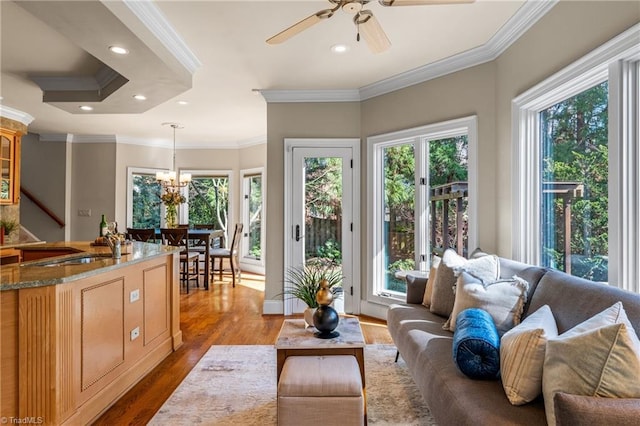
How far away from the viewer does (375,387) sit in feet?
8.57

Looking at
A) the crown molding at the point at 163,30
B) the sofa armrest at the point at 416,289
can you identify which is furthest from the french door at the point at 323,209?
the crown molding at the point at 163,30

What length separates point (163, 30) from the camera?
2.90m

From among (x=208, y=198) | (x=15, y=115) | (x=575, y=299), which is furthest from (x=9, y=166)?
(x=575, y=299)

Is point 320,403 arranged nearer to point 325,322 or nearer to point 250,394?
point 325,322

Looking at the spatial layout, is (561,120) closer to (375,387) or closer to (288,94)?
(375,387)

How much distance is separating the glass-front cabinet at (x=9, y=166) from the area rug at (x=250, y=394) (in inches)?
165

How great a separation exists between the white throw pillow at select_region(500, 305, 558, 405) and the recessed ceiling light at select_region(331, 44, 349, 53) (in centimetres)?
274

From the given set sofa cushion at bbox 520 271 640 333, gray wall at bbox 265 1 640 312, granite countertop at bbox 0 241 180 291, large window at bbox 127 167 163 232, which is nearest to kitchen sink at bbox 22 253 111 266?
granite countertop at bbox 0 241 180 291

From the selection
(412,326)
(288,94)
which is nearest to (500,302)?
(412,326)

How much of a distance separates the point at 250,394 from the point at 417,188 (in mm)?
2586

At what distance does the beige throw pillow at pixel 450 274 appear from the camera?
8.59 ft

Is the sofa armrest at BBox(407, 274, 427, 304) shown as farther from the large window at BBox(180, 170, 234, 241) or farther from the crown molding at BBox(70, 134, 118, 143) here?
the crown molding at BBox(70, 134, 118, 143)

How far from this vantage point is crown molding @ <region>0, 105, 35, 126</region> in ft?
16.8

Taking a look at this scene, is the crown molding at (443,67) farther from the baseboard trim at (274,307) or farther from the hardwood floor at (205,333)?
the hardwood floor at (205,333)
